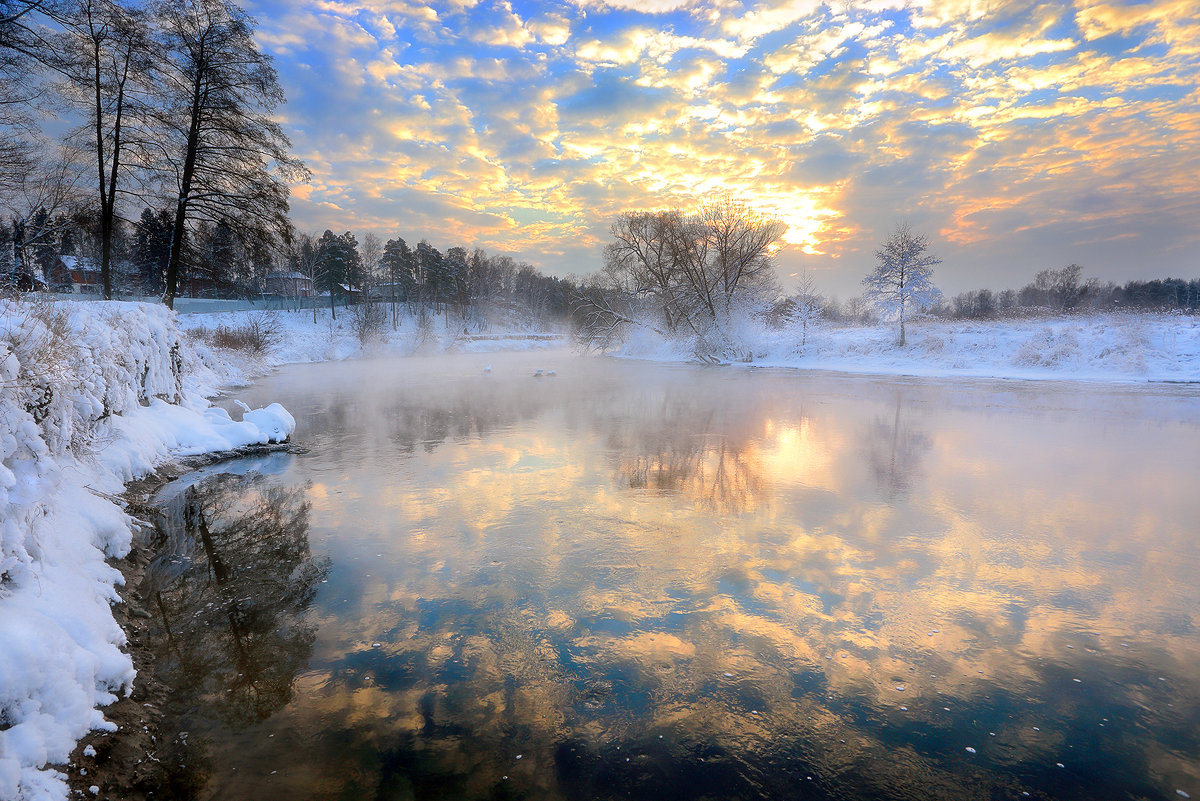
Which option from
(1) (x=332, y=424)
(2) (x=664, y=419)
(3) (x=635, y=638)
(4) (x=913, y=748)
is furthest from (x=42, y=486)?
(2) (x=664, y=419)

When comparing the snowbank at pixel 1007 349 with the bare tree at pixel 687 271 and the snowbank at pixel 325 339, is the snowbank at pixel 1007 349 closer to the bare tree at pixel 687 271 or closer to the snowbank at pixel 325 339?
the bare tree at pixel 687 271

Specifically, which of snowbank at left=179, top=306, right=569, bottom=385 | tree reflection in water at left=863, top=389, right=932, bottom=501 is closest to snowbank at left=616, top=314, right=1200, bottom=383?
tree reflection in water at left=863, top=389, right=932, bottom=501

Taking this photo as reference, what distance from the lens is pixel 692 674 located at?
13.3 feet

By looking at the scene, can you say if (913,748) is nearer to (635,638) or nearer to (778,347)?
(635,638)

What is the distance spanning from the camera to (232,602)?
5000 millimetres

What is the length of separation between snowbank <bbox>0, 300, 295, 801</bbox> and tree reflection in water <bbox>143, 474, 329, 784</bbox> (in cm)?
42

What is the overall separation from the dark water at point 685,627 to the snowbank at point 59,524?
567mm

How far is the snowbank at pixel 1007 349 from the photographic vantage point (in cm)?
2483

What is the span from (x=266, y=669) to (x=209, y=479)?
658cm

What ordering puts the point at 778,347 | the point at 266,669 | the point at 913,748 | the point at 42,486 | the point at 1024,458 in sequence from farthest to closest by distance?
the point at 778,347 < the point at 1024,458 < the point at 42,486 < the point at 266,669 < the point at 913,748

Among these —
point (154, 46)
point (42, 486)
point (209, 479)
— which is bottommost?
point (209, 479)

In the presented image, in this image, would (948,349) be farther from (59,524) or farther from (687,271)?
(59,524)

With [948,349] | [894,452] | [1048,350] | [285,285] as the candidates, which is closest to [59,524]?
[894,452]

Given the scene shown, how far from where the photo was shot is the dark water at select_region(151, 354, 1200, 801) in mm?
3203
